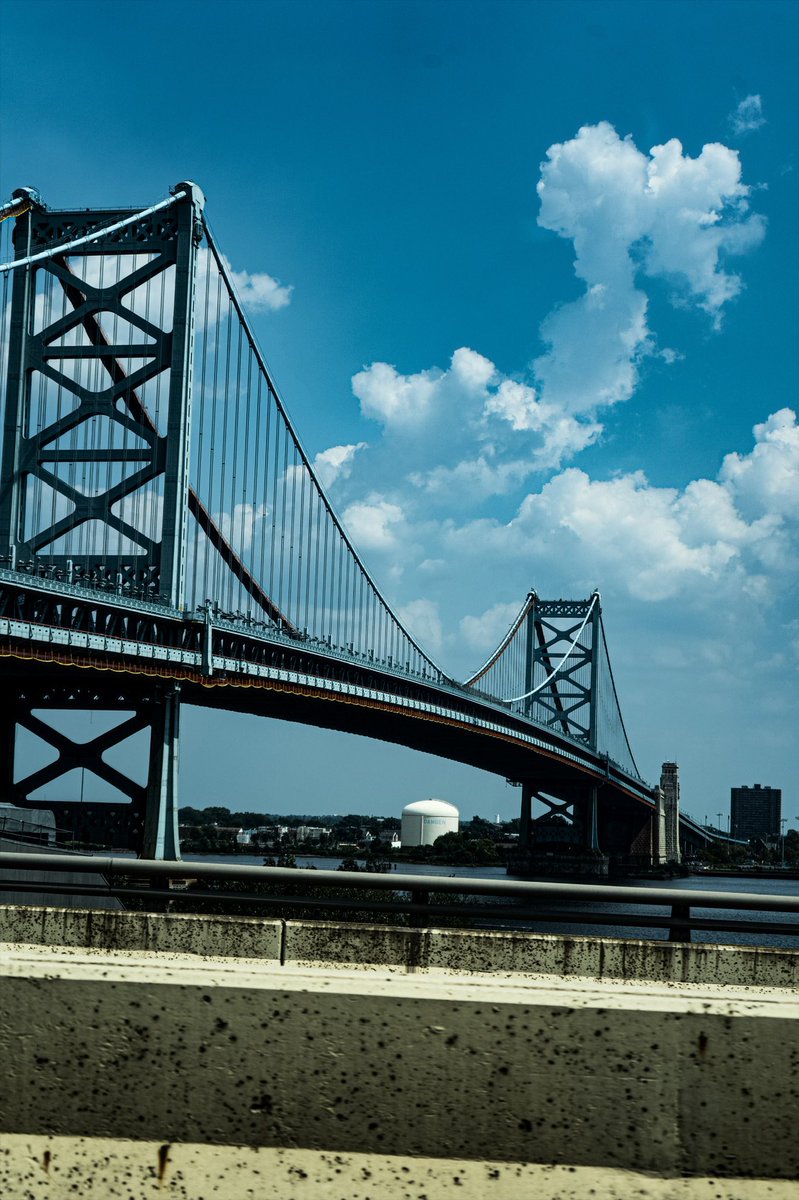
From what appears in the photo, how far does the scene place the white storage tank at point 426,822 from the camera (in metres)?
111

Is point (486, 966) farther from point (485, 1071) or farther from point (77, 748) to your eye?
point (77, 748)

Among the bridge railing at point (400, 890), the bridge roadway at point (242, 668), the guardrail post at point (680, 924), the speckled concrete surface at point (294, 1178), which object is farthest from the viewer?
the bridge roadway at point (242, 668)

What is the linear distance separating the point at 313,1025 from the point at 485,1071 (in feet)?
1.52

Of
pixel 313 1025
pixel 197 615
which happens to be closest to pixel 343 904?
pixel 313 1025

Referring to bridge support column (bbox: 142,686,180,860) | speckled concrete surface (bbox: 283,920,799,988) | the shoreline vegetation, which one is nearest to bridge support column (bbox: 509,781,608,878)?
the shoreline vegetation

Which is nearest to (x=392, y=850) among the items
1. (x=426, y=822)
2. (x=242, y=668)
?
(x=426, y=822)

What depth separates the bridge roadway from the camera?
32.4 metres

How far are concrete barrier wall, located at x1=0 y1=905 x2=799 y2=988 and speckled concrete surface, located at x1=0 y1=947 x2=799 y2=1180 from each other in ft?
11.0

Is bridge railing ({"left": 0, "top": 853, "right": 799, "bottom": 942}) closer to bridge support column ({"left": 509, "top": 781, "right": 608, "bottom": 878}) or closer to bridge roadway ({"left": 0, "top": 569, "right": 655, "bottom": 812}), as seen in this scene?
bridge roadway ({"left": 0, "top": 569, "right": 655, "bottom": 812})

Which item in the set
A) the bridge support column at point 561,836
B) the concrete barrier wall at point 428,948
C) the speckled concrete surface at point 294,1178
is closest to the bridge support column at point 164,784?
the concrete barrier wall at point 428,948

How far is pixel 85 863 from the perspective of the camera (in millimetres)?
6246

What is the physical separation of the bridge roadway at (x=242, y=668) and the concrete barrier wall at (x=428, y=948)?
78.9ft

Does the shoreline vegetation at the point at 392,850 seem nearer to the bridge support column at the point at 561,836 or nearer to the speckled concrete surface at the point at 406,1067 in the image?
the bridge support column at the point at 561,836

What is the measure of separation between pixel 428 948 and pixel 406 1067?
12.4ft
